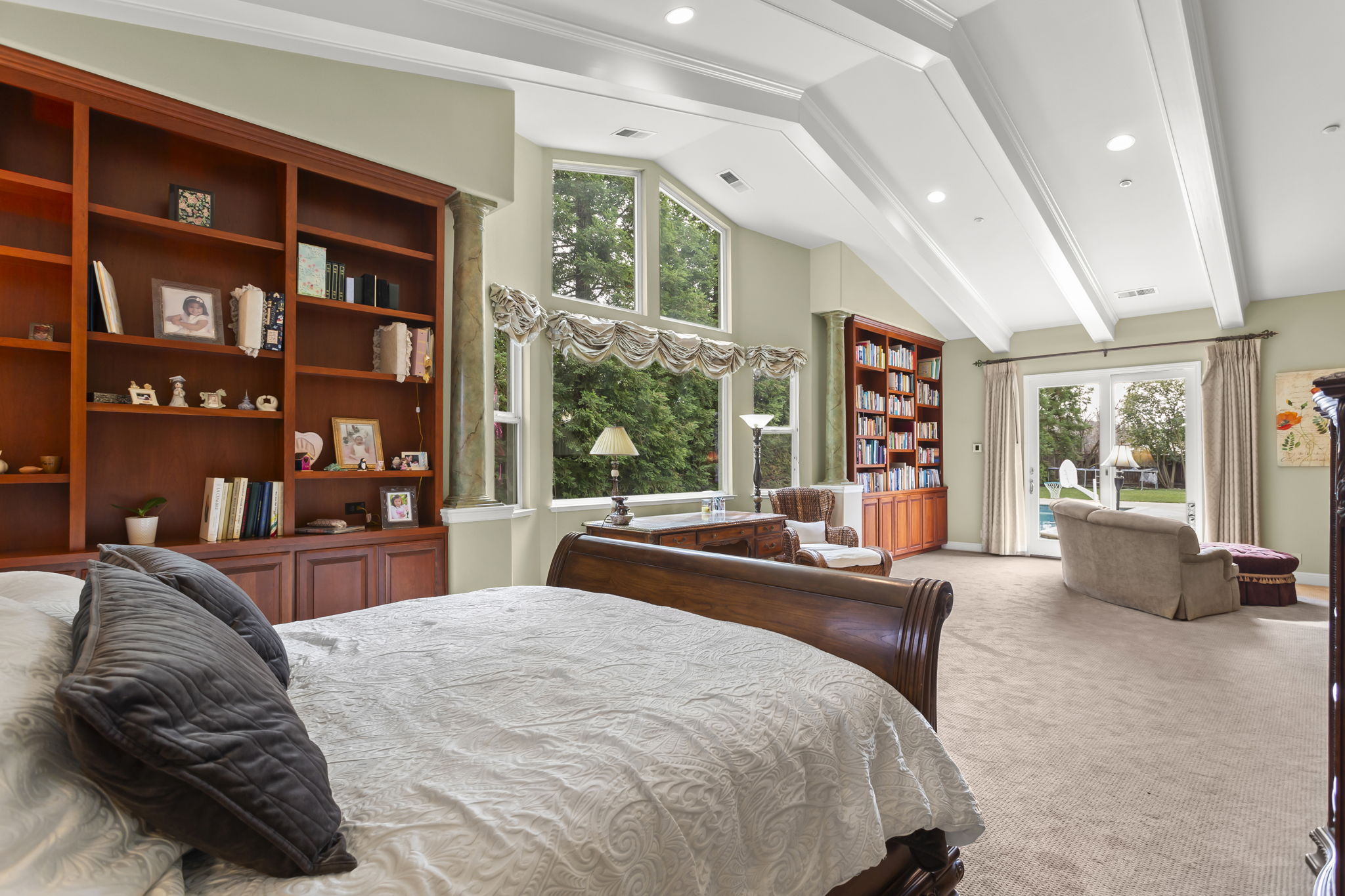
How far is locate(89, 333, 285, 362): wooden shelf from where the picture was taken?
264 centimetres

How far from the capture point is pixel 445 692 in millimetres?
1326

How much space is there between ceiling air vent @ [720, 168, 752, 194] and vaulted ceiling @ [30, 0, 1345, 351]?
0.07 m

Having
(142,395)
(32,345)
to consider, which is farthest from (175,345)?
(32,345)

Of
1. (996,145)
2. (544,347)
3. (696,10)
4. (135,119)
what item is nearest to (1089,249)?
(996,145)

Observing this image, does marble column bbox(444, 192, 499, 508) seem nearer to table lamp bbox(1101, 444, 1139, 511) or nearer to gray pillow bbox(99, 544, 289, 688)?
gray pillow bbox(99, 544, 289, 688)

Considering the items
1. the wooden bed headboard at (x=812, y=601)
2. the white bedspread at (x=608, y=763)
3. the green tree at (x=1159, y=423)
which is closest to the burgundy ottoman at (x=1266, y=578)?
the green tree at (x=1159, y=423)

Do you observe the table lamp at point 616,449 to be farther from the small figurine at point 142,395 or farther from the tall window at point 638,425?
the small figurine at point 142,395

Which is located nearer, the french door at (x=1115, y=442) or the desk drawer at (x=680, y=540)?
the desk drawer at (x=680, y=540)

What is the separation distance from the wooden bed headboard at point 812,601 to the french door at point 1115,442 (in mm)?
5610

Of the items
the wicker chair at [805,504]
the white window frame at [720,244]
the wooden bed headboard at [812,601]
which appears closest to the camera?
the wooden bed headboard at [812,601]

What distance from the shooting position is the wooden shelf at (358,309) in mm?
3180

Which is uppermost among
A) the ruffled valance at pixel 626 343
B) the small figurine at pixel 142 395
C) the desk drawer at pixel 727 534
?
the ruffled valance at pixel 626 343

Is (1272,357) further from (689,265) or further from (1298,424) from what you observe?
(689,265)

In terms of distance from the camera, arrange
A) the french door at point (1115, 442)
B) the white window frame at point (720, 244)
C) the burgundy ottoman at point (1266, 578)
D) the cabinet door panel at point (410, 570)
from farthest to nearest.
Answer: the french door at point (1115, 442) < the white window frame at point (720, 244) < the burgundy ottoman at point (1266, 578) < the cabinet door panel at point (410, 570)
